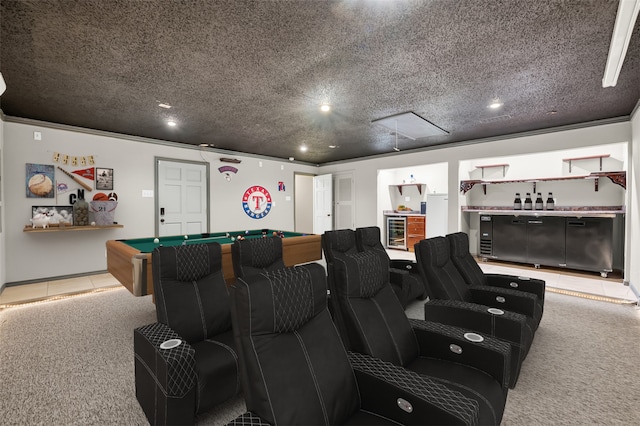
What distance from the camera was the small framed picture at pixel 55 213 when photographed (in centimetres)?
465

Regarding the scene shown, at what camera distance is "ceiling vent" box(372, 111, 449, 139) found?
14.6ft

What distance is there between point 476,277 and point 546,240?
151 inches

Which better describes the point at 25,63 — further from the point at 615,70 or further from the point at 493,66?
the point at 615,70

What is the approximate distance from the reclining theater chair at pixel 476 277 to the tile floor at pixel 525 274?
2093mm

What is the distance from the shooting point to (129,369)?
232 cm

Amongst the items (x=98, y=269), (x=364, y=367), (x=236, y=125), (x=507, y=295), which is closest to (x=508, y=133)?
(x=507, y=295)

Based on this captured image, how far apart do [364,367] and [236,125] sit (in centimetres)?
448

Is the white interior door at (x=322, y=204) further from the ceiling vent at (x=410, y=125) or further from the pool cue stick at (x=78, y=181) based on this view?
the pool cue stick at (x=78, y=181)

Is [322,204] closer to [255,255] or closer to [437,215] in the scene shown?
[437,215]

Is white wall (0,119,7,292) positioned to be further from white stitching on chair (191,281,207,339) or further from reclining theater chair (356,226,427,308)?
reclining theater chair (356,226,427,308)

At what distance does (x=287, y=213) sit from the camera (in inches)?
322

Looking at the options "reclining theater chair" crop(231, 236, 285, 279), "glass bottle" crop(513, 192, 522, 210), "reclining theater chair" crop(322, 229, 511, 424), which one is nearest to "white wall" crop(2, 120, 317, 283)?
"reclining theater chair" crop(231, 236, 285, 279)

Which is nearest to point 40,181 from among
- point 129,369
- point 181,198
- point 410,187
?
point 181,198

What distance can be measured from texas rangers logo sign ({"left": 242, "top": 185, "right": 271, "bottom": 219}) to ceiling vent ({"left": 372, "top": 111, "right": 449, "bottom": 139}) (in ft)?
12.7
